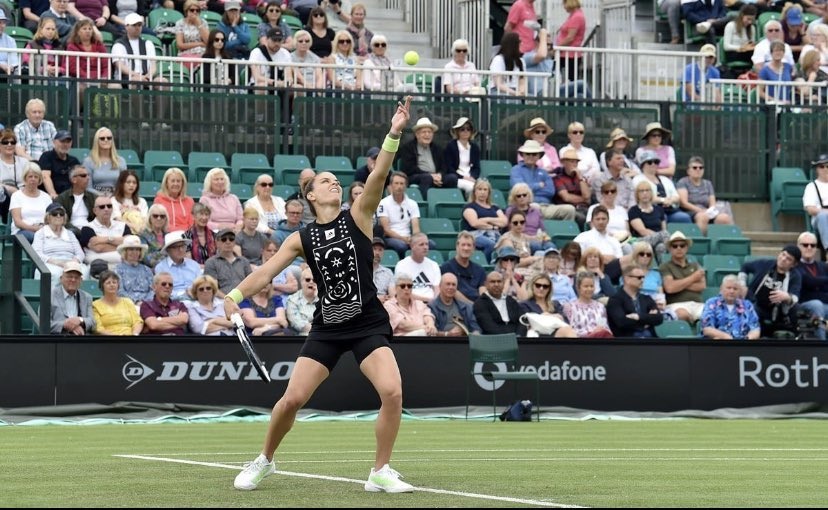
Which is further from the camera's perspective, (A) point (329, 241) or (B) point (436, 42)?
(B) point (436, 42)

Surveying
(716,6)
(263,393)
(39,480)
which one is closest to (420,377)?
(263,393)

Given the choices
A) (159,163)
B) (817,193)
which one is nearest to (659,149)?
(817,193)

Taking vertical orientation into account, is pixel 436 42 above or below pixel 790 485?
above

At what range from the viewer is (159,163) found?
21375mm

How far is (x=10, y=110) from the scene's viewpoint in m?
21.3

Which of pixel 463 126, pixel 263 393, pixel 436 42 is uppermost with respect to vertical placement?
pixel 436 42

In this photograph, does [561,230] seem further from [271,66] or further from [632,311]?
[271,66]

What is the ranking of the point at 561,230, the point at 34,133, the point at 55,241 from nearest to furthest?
the point at 55,241
the point at 34,133
the point at 561,230

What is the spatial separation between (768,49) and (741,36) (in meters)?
1.11

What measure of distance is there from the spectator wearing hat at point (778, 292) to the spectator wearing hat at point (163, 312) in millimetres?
7135

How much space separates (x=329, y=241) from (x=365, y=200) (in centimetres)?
33

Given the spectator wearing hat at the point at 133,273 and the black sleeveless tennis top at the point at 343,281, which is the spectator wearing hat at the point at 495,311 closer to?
the spectator wearing hat at the point at 133,273

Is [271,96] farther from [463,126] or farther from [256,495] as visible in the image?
[256,495]

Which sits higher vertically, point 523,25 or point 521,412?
point 523,25
